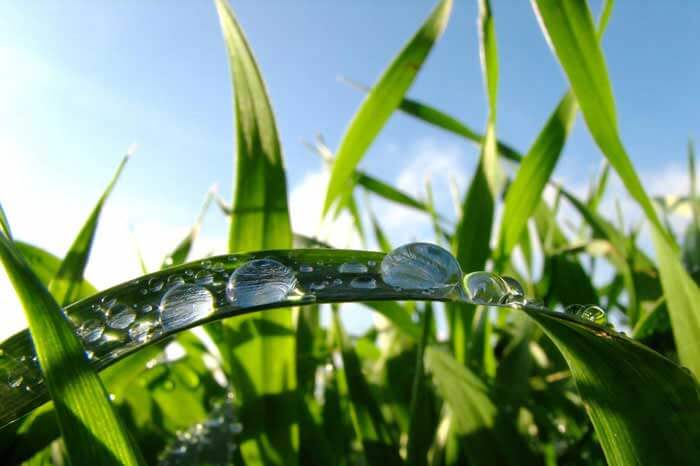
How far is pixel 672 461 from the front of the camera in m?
0.25

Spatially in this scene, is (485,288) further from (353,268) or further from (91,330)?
(91,330)

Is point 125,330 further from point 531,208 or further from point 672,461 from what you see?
point 531,208

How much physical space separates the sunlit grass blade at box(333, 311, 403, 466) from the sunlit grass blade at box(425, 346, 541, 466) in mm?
68

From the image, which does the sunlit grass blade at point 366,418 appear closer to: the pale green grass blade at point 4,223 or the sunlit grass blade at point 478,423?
the sunlit grass blade at point 478,423

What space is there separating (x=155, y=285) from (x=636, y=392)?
0.76 ft

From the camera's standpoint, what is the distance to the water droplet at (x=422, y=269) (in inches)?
9.3

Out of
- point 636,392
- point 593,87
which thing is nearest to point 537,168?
point 593,87

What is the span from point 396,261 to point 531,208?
1.52 ft

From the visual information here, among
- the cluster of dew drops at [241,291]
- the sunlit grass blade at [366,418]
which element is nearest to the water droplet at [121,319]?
the cluster of dew drops at [241,291]

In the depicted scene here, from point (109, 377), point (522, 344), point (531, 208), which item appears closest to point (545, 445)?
point (522, 344)

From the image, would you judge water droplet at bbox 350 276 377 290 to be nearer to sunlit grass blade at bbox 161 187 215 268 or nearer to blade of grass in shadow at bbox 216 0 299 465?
blade of grass in shadow at bbox 216 0 299 465

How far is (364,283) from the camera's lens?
0.25 meters

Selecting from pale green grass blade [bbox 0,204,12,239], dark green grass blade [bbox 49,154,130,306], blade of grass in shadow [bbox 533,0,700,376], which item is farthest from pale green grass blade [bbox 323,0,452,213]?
pale green grass blade [bbox 0,204,12,239]

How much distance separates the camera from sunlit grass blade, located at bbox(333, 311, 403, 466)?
490mm
